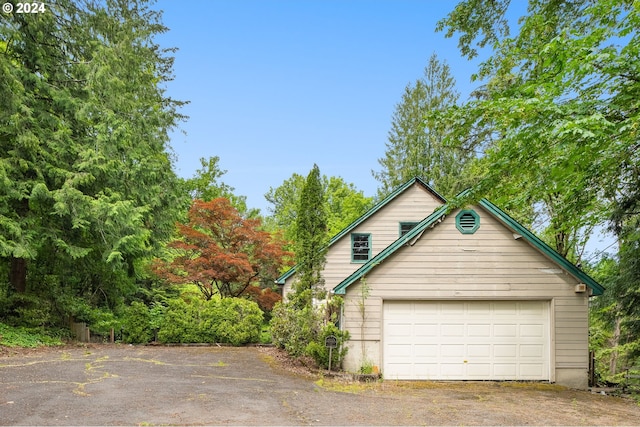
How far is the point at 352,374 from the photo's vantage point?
10914 millimetres

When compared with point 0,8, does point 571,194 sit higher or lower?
lower

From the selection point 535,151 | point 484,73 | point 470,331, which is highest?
point 484,73

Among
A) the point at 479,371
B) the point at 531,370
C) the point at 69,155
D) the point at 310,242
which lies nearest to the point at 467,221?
the point at 479,371

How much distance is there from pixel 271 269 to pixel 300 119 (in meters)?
14.8

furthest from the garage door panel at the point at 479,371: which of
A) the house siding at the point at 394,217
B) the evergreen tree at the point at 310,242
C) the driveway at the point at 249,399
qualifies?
the house siding at the point at 394,217

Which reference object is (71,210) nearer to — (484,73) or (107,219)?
→ (107,219)

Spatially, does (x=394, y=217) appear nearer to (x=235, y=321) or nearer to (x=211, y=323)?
(x=235, y=321)

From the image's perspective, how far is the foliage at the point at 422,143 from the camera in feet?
95.5

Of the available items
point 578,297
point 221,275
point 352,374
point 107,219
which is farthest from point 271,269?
point 578,297

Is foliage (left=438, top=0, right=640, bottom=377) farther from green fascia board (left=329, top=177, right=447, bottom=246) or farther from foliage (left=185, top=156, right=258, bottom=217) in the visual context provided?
foliage (left=185, top=156, right=258, bottom=217)

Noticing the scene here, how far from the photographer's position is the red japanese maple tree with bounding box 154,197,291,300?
18828 mm

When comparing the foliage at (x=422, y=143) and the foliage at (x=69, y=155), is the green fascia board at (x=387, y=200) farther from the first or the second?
the foliage at (x=422, y=143)

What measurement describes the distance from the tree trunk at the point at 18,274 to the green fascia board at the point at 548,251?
15870 mm

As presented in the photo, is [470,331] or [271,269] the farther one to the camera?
[271,269]
